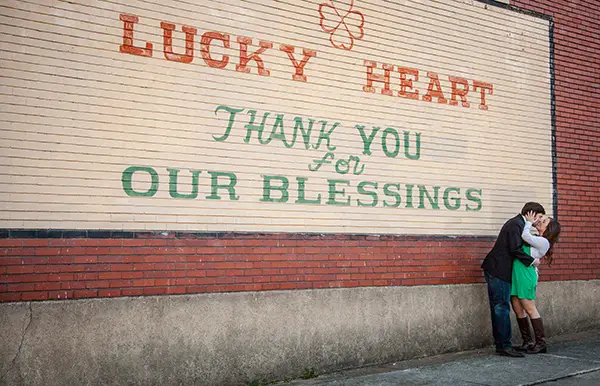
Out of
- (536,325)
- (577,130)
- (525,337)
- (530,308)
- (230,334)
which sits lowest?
(525,337)

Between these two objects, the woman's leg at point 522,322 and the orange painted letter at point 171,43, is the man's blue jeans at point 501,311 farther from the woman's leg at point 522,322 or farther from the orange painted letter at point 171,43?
the orange painted letter at point 171,43

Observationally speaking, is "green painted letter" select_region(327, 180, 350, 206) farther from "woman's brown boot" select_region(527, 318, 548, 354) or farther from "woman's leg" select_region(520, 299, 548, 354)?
"woman's brown boot" select_region(527, 318, 548, 354)

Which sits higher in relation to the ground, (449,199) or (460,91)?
(460,91)

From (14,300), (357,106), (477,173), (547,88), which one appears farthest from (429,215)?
(14,300)

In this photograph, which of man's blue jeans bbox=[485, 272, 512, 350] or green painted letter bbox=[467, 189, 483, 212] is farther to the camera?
green painted letter bbox=[467, 189, 483, 212]

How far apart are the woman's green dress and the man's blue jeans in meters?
0.12

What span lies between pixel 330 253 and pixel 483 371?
81.5 inches

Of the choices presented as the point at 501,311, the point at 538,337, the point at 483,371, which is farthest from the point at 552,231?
the point at 483,371

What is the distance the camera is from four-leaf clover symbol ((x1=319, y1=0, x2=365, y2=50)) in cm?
782

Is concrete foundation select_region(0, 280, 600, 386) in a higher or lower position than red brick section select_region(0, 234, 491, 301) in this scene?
lower

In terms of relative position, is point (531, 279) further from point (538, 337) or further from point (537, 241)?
point (538, 337)

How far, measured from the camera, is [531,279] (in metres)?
7.96

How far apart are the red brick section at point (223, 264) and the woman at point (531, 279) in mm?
792

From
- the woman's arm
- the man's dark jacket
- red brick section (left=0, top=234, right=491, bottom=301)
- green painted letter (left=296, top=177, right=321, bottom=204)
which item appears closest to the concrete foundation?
red brick section (left=0, top=234, right=491, bottom=301)
